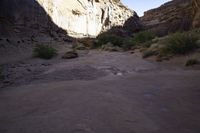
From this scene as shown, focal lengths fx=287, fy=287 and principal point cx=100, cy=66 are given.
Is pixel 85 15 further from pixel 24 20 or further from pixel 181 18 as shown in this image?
pixel 181 18

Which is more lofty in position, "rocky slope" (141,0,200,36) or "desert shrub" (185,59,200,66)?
"rocky slope" (141,0,200,36)

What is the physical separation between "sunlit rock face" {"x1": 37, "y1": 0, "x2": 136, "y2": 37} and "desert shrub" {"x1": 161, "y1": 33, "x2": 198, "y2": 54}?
Answer: 9720mm

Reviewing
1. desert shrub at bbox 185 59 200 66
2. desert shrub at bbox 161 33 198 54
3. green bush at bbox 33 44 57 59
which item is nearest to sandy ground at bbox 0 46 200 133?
desert shrub at bbox 185 59 200 66

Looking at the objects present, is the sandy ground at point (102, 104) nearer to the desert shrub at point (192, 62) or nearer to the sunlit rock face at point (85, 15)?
the desert shrub at point (192, 62)

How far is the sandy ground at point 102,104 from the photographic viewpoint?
4.02 metres

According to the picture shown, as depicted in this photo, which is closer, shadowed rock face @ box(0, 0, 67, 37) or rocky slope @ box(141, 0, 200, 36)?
shadowed rock face @ box(0, 0, 67, 37)

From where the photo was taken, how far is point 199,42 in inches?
446

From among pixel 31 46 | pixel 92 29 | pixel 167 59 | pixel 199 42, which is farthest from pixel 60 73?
pixel 92 29

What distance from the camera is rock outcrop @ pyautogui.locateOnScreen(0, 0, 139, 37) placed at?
51.3ft

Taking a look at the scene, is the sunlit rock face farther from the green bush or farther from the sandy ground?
the sandy ground

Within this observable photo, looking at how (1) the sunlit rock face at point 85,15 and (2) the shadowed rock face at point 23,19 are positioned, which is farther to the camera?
(1) the sunlit rock face at point 85,15

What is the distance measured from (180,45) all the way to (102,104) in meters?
6.89

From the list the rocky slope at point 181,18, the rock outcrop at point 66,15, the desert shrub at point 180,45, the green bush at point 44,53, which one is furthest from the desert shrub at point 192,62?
the rocky slope at point 181,18

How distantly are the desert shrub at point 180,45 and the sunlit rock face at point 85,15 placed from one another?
9720 mm
